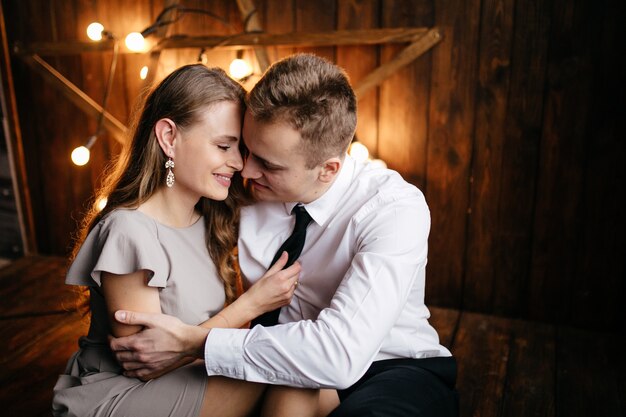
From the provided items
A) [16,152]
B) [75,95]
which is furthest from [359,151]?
[16,152]

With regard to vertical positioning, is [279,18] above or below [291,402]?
above

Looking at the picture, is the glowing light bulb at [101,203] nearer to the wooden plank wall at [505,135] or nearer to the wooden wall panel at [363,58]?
the wooden plank wall at [505,135]

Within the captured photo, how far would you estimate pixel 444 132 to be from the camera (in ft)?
8.00

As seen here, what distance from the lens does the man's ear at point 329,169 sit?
1.43m

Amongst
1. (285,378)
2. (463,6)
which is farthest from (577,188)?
(285,378)

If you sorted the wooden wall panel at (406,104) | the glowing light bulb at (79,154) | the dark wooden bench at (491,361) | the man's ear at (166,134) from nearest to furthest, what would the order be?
1. the man's ear at (166,134)
2. the dark wooden bench at (491,361)
3. the wooden wall panel at (406,104)
4. the glowing light bulb at (79,154)

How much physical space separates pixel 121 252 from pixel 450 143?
1.60 meters

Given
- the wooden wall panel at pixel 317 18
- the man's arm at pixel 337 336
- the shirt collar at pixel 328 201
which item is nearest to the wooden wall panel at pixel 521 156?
the wooden wall panel at pixel 317 18

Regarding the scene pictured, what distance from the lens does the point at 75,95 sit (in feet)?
9.46

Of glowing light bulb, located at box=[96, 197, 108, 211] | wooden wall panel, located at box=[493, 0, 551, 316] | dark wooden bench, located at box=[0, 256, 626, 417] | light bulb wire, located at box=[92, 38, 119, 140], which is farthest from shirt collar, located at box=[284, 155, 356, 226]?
light bulb wire, located at box=[92, 38, 119, 140]

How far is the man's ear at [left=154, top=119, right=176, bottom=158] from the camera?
1.39 meters

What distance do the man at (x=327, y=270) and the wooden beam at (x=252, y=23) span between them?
3.62 ft

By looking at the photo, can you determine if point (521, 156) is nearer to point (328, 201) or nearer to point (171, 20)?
point (328, 201)

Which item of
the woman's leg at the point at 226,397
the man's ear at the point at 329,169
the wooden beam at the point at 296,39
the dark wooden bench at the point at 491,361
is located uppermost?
the wooden beam at the point at 296,39
